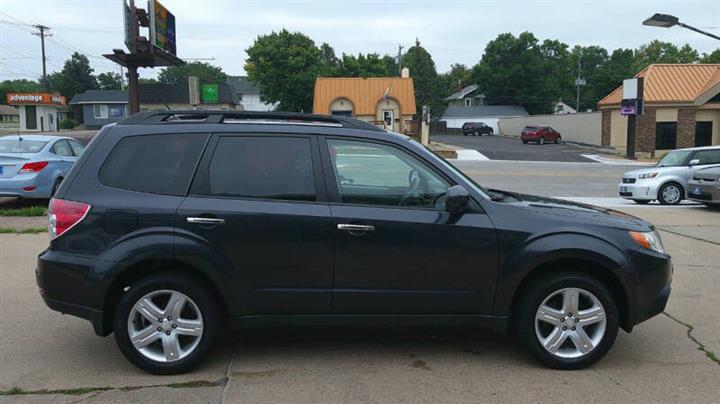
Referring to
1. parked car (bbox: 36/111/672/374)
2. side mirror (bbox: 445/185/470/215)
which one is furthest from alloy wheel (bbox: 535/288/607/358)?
side mirror (bbox: 445/185/470/215)

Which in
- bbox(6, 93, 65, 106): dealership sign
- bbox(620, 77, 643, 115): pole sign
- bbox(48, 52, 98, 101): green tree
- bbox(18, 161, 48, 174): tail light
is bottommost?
bbox(18, 161, 48, 174): tail light

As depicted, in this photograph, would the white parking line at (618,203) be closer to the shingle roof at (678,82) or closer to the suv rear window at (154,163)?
the suv rear window at (154,163)

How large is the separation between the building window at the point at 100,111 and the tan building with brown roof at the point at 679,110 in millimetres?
56438

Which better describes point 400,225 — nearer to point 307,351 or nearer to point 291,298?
point 291,298

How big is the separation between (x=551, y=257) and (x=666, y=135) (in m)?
41.6

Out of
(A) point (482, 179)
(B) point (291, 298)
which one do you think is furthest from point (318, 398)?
(A) point (482, 179)

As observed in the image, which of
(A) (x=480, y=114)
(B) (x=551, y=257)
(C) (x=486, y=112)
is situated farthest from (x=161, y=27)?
(C) (x=486, y=112)

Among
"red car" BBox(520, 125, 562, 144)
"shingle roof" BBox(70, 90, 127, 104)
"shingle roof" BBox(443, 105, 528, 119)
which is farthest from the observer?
"shingle roof" BBox(443, 105, 528, 119)

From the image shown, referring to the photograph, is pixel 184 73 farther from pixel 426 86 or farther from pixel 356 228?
pixel 356 228

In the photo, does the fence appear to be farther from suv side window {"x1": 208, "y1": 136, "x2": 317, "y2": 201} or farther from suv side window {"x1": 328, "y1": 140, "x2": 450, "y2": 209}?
suv side window {"x1": 208, "y1": 136, "x2": 317, "y2": 201}

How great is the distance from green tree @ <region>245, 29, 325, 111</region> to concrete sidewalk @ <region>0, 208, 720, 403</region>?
55589 millimetres

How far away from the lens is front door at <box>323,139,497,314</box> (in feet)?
13.6

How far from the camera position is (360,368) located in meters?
4.33

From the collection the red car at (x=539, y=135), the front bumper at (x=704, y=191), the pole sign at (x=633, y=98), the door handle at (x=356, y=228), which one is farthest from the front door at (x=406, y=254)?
the red car at (x=539, y=135)
